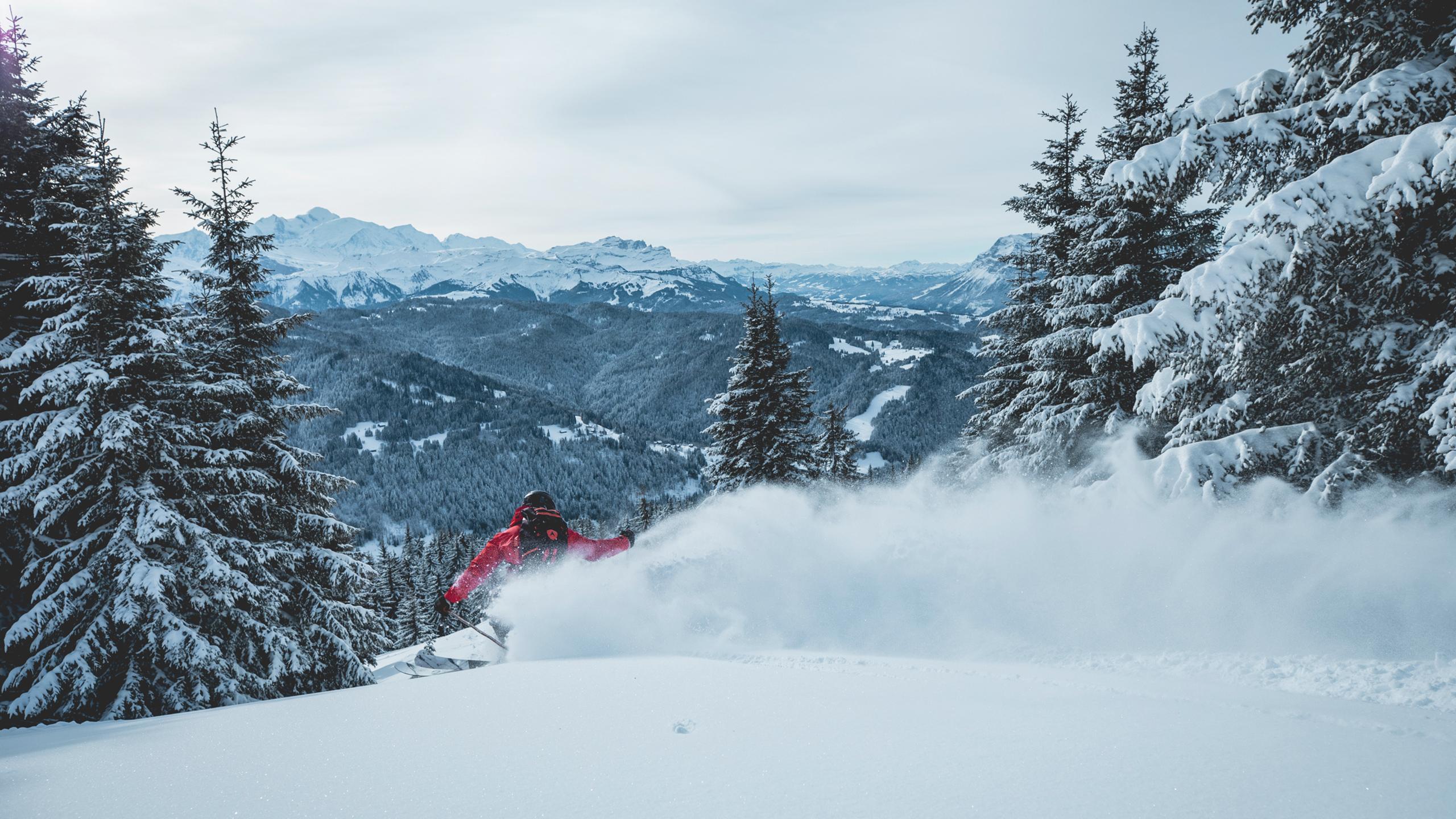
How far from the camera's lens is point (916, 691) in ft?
15.3

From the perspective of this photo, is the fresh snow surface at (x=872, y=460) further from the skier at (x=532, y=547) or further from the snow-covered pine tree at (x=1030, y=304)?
the skier at (x=532, y=547)

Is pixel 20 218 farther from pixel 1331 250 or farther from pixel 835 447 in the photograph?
pixel 835 447

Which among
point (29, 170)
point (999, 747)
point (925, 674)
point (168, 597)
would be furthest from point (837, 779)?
point (29, 170)

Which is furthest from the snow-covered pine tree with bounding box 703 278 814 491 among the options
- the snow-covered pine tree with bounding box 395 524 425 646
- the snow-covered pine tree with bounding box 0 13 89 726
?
the snow-covered pine tree with bounding box 395 524 425 646

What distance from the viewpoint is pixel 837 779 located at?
3.09 meters

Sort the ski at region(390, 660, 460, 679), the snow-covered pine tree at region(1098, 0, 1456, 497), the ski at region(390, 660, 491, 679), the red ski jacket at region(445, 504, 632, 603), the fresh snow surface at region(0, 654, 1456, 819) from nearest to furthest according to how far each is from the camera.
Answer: the fresh snow surface at region(0, 654, 1456, 819)
the snow-covered pine tree at region(1098, 0, 1456, 497)
the ski at region(390, 660, 460, 679)
the ski at region(390, 660, 491, 679)
the red ski jacket at region(445, 504, 632, 603)

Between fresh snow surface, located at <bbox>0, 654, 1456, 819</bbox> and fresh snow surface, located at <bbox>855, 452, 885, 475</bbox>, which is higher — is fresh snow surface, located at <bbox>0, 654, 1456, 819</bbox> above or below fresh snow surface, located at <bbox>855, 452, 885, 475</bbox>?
above

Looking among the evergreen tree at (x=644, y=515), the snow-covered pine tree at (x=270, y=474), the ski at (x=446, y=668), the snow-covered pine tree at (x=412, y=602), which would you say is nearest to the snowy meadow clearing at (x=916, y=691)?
the ski at (x=446, y=668)

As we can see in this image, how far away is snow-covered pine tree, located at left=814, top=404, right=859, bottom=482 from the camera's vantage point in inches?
1217

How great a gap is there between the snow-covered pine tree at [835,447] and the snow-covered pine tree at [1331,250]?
23550 millimetres

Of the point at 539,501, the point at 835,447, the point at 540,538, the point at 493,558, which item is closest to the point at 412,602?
the point at 835,447

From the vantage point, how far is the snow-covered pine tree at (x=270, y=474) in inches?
453

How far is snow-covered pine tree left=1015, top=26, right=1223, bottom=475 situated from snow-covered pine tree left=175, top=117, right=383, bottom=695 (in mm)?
15968

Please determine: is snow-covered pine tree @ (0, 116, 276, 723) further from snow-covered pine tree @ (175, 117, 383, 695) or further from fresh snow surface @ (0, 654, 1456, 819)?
fresh snow surface @ (0, 654, 1456, 819)
